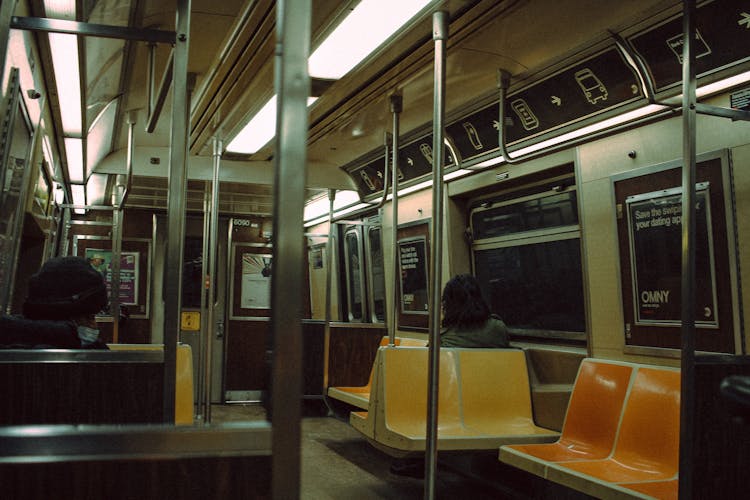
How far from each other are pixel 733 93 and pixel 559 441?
6.58ft

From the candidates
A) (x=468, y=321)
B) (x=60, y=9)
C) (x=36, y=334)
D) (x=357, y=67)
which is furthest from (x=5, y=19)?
(x=468, y=321)

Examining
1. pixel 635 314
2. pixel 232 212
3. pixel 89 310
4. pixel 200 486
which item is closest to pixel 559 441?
pixel 635 314

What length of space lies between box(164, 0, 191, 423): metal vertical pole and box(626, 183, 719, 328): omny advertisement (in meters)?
Result: 2.49

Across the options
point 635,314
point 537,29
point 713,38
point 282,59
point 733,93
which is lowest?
point 635,314

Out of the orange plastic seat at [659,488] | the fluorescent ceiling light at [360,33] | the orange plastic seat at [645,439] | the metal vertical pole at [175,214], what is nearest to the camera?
the metal vertical pole at [175,214]

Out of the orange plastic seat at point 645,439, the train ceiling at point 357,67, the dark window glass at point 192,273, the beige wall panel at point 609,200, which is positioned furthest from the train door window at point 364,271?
the orange plastic seat at point 645,439

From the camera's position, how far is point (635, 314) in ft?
11.9

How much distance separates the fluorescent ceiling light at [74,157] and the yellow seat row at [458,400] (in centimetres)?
294

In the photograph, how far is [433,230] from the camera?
246 centimetres

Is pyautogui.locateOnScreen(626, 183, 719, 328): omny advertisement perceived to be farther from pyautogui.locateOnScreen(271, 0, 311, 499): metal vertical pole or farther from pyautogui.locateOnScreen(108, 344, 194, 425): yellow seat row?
pyautogui.locateOnScreen(271, 0, 311, 499): metal vertical pole

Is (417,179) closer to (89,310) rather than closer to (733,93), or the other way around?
(733,93)

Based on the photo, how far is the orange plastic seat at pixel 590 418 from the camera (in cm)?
336

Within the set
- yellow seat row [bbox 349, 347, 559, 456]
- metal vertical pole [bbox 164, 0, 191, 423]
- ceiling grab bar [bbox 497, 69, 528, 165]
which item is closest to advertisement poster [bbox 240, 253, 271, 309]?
yellow seat row [bbox 349, 347, 559, 456]

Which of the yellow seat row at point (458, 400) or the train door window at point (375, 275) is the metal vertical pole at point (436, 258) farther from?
the train door window at point (375, 275)
